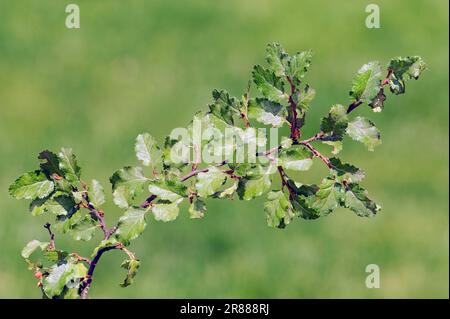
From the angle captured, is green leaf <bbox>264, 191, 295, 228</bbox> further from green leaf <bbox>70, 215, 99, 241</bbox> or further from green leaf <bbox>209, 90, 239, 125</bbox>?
green leaf <bbox>70, 215, 99, 241</bbox>

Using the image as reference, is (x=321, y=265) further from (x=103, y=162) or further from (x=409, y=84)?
(x=409, y=84)

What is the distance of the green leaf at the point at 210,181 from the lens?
161 centimetres

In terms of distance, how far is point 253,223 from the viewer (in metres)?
5.33

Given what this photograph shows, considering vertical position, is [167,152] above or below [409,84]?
below

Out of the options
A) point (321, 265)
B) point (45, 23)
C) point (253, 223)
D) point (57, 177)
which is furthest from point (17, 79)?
point (57, 177)

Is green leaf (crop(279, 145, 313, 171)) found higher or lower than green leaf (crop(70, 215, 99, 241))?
higher

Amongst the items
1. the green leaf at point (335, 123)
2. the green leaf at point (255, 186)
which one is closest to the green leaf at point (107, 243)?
the green leaf at point (255, 186)

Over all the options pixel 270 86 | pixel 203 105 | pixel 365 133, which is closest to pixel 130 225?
pixel 270 86

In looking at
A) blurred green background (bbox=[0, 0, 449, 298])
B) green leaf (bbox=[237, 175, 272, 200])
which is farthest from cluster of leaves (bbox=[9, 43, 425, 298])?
blurred green background (bbox=[0, 0, 449, 298])

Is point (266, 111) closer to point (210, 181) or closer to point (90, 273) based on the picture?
point (210, 181)

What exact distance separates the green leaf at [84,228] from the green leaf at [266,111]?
391mm

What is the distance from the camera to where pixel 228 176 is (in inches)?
64.7

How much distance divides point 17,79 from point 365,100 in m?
5.13

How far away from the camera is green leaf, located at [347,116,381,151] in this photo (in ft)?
5.53
